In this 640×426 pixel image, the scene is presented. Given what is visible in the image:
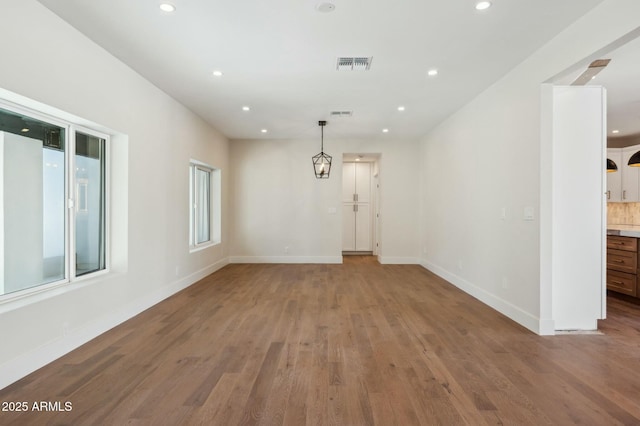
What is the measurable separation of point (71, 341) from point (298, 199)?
5237mm

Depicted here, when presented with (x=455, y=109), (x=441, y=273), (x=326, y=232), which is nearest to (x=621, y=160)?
(x=455, y=109)

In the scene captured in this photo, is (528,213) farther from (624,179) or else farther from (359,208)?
(359,208)

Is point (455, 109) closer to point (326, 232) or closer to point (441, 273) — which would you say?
point (441, 273)

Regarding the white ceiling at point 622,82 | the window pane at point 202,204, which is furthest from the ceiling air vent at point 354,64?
the window pane at point 202,204

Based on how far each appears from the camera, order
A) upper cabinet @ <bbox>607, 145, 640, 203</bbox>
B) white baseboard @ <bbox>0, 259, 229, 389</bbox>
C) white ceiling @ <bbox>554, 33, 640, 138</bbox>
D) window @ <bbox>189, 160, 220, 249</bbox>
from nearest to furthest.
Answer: white baseboard @ <bbox>0, 259, 229, 389</bbox>
white ceiling @ <bbox>554, 33, 640, 138</bbox>
upper cabinet @ <bbox>607, 145, 640, 203</bbox>
window @ <bbox>189, 160, 220, 249</bbox>

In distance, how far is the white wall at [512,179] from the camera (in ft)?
9.40

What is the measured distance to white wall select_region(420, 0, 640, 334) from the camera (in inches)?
113

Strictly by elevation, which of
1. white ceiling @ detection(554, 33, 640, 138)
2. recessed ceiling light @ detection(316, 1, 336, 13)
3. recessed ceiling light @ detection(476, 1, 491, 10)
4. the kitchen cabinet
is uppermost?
recessed ceiling light @ detection(316, 1, 336, 13)

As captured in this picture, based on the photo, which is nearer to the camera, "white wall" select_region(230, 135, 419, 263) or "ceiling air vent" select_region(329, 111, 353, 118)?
"ceiling air vent" select_region(329, 111, 353, 118)

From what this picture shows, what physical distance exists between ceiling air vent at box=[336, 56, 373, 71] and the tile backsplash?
5.46m

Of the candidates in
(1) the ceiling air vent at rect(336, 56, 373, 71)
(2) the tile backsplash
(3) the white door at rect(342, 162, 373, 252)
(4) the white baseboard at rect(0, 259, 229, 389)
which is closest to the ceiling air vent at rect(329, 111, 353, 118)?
(1) the ceiling air vent at rect(336, 56, 373, 71)

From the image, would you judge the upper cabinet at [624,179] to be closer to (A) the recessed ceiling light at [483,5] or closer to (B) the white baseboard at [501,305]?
(B) the white baseboard at [501,305]

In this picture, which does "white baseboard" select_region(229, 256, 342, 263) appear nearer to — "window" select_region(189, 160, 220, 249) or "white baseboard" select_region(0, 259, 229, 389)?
"window" select_region(189, 160, 220, 249)

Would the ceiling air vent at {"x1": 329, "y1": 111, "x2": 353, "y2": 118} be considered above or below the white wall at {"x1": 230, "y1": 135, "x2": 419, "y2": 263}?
above
